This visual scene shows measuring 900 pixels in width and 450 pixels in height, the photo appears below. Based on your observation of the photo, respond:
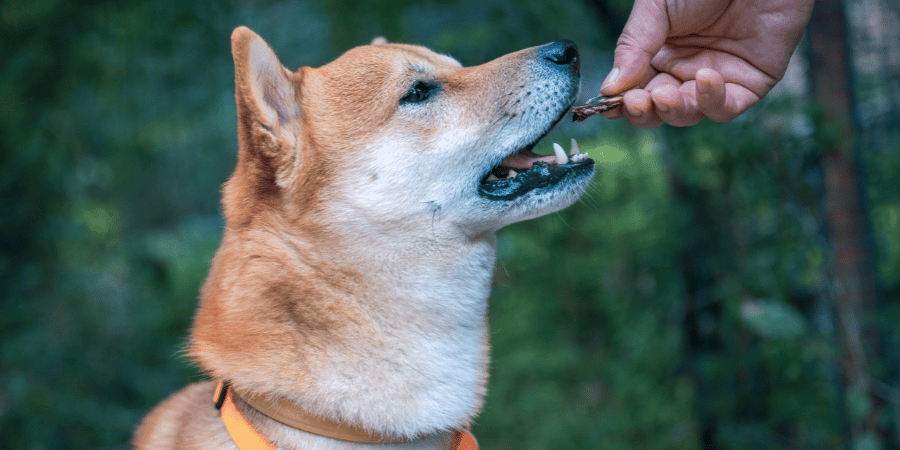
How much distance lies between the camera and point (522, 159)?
215 centimetres

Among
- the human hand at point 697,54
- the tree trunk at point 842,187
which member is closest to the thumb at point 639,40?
the human hand at point 697,54

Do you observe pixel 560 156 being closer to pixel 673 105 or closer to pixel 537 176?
pixel 537 176

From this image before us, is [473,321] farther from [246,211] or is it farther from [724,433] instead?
[724,433]

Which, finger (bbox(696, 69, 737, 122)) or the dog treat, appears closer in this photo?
finger (bbox(696, 69, 737, 122))

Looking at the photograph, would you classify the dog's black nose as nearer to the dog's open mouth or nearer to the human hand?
the human hand

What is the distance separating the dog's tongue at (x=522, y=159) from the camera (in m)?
2.08

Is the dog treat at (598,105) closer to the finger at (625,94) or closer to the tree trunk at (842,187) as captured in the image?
the finger at (625,94)

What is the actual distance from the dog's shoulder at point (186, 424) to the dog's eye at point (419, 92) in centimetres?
119

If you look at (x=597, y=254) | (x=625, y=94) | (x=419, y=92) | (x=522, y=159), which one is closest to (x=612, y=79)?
(x=625, y=94)

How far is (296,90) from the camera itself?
2045 mm

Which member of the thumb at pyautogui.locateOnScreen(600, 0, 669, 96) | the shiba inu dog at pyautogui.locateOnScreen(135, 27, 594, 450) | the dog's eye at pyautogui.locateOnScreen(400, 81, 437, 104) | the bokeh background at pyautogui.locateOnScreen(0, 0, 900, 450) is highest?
the thumb at pyautogui.locateOnScreen(600, 0, 669, 96)

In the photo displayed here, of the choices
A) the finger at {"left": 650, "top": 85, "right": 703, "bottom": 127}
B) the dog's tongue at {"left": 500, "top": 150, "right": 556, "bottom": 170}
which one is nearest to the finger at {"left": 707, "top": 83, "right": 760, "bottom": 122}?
the finger at {"left": 650, "top": 85, "right": 703, "bottom": 127}

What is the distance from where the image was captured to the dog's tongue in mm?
2082

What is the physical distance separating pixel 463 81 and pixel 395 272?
0.76 m
